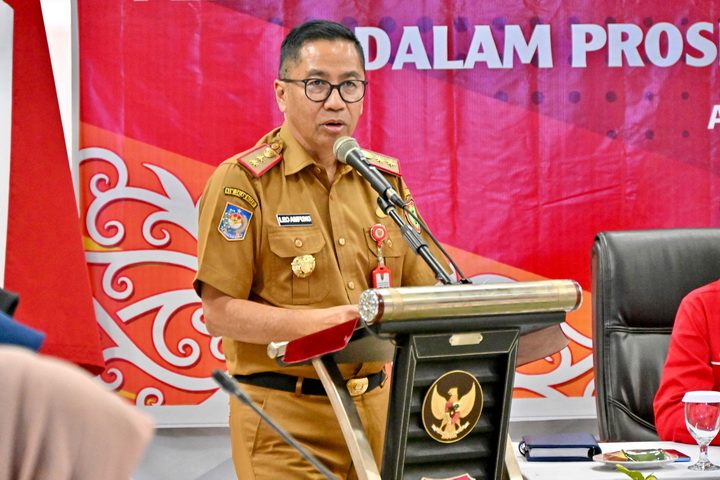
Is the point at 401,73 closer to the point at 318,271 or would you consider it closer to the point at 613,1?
the point at 613,1

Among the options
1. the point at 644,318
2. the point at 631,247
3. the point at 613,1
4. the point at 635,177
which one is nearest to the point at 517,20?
the point at 613,1

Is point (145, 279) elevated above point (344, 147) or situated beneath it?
situated beneath

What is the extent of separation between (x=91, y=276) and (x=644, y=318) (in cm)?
177

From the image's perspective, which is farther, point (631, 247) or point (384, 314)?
point (631, 247)

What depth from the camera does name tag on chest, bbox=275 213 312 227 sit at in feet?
6.18

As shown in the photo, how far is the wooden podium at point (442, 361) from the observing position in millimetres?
1271

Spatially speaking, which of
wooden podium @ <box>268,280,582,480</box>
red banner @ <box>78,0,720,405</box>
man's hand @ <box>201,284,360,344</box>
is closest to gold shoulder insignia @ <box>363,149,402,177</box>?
man's hand @ <box>201,284,360,344</box>

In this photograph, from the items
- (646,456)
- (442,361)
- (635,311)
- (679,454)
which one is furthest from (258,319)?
(635,311)

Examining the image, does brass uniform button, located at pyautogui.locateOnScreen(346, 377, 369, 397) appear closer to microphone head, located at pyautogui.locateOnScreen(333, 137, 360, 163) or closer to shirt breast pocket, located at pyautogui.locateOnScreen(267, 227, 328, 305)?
shirt breast pocket, located at pyautogui.locateOnScreen(267, 227, 328, 305)

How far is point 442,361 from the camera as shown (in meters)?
1.35

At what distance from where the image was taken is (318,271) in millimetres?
1881

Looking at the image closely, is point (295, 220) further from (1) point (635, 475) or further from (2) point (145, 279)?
(2) point (145, 279)

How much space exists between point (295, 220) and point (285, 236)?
0.05 metres

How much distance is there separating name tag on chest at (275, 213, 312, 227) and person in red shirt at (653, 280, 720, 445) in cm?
100
